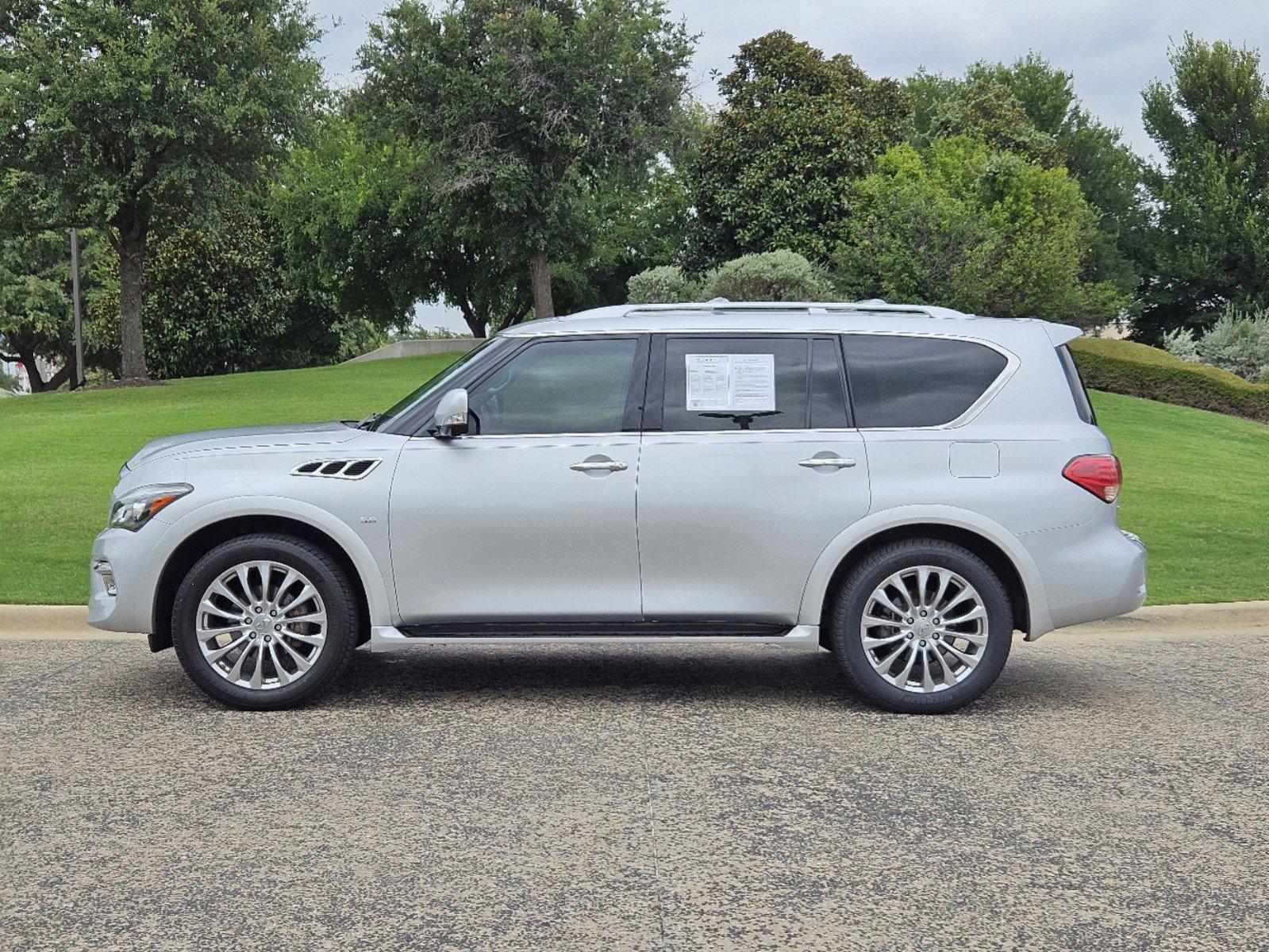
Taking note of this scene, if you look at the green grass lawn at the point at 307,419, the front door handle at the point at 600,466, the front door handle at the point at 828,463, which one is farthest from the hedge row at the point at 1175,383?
the front door handle at the point at 600,466

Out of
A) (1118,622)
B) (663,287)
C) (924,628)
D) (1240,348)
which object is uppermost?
(663,287)

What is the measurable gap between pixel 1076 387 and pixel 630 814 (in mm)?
3295

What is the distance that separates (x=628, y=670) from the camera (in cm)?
787

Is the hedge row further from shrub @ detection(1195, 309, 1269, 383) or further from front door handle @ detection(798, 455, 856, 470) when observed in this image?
front door handle @ detection(798, 455, 856, 470)

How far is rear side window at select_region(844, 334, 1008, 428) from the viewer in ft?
22.3

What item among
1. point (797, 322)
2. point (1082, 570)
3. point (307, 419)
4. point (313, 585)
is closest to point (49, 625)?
point (313, 585)

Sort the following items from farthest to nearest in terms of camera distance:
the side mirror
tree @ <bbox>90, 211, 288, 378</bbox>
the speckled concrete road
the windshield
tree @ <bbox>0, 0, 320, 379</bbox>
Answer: tree @ <bbox>90, 211, 288, 378</bbox>
tree @ <bbox>0, 0, 320, 379</bbox>
the windshield
the side mirror
the speckled concrete road

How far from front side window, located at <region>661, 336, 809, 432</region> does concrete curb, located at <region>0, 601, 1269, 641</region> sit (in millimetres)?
3320

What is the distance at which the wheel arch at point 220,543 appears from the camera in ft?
22.0

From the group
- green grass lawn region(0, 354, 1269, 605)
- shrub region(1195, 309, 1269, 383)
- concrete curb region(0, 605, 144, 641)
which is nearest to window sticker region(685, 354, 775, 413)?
concrete curb region(0, 605, 144, 641)

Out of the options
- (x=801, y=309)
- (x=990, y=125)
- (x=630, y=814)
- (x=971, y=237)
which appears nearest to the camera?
(x=630, y=814)

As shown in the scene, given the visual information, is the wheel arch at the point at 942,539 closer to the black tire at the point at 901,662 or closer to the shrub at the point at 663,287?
the black tire at the point at 901,662

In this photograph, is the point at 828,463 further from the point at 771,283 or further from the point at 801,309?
the point at 771,283

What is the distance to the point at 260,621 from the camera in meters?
6.60
